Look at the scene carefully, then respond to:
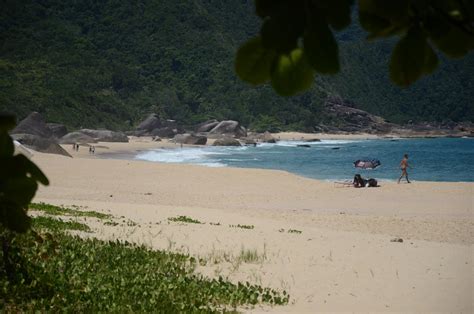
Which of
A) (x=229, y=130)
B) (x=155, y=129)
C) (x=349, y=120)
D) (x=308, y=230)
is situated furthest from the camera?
(x=349, y=120)

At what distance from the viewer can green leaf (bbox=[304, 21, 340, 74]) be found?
2.60 ft

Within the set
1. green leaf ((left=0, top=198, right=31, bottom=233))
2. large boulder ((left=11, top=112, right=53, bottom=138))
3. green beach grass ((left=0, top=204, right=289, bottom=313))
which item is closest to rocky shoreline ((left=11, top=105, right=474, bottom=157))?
large boulder ((left=11, top=112, right=53, bottom=138))

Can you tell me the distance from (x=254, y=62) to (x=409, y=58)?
0.88 feet

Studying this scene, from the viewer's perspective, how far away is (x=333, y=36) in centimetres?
81

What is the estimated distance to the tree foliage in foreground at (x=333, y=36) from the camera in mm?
778

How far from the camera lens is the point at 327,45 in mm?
798

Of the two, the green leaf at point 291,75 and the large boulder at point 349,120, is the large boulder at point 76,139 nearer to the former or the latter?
the green leaf at point 291,75

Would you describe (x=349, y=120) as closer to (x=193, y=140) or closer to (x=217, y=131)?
(x=217, y=131)

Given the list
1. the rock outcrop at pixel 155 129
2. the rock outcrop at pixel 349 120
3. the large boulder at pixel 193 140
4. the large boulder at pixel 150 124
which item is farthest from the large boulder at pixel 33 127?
the rock outcrop at pixel 349 120

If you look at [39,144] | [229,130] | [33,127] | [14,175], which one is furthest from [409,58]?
[229,130]

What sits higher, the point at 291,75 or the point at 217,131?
the point at 291,75

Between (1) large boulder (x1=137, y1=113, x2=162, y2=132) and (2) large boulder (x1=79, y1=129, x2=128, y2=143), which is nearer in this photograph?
(2) large boulder (x1=79, y1=129, x2=128, y2=143)

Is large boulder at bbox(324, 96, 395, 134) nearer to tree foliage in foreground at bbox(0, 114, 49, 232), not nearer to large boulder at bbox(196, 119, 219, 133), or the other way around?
large boulder at bbox(196, 119, 219, 133)

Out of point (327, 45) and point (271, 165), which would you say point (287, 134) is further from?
point (327, 45)
